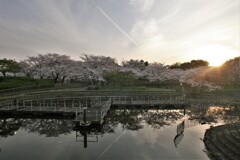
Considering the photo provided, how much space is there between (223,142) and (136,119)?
1000 centimetres

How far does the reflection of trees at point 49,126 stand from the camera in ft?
57.2

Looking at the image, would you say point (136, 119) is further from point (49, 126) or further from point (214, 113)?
point (214, 113)

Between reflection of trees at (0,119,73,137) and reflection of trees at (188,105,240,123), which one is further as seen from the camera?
reflection of trees at (188,105,240,123)

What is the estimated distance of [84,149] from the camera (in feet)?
45.2

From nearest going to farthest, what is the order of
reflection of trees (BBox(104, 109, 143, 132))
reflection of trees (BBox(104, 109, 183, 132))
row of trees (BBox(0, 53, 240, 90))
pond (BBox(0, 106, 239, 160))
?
pond (BBox(0, 106, 239, 160)) → reflection of trees (BBox(104, 109, 143, 132)) → reflection of trees (BBox(104, 109, 183, 132)) → row of trees (BBox(0, 53, 240, 90))

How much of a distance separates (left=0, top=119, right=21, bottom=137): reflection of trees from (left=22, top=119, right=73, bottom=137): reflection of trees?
2.40ft

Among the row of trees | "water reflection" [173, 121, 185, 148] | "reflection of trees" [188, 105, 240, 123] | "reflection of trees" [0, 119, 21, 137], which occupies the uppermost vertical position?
the row of trees

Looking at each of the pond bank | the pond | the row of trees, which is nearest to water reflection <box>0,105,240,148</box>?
the pond

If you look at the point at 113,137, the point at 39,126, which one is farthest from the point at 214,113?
the point at 39,126

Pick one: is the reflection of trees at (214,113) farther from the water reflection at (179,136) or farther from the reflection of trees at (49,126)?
the reflection of trees at (49,126)

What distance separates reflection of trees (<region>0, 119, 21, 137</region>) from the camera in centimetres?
1723

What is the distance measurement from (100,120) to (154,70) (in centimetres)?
4208

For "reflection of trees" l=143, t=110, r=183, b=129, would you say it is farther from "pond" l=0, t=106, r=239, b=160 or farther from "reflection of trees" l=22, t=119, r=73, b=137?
"reflection of trees" l=22, t=119, r=73, b=137

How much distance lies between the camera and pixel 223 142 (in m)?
14.0
